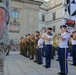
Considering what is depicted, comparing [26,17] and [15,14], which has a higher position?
[15,14]

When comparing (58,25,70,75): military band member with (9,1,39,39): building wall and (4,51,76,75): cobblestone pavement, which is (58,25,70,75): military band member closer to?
(4,51,76,75): cobblestone pavement

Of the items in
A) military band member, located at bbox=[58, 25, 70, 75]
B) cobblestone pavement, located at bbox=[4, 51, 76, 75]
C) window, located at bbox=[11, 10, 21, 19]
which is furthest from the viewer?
window, located at bbox=[11, 10, 21, 19]

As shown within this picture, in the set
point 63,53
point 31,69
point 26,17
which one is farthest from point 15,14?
point 63,53

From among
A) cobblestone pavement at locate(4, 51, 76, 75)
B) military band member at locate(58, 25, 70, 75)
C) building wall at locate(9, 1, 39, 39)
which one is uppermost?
building wall at locate(9, 1, 39, 39)

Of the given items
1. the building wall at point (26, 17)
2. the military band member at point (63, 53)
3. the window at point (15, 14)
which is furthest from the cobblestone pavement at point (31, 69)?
the window at point (15, 14)

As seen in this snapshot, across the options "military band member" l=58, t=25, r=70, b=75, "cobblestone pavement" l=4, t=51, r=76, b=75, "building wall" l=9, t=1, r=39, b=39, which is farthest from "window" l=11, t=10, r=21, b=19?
"military band member" l=58, t=25, r=70, b=75

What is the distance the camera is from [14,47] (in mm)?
26672

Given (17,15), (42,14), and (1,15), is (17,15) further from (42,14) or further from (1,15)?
(1,15)

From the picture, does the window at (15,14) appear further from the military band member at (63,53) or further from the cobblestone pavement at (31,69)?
the military band member at (63,53)

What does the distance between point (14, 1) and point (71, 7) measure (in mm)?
11376

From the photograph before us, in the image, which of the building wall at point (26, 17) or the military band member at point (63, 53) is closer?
the military band member at point (63, 53)

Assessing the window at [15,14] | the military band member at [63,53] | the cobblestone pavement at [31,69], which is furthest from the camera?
the window at [15,14]

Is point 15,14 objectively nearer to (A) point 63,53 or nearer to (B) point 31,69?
(B) point 31,69

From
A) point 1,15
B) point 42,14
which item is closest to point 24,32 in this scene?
point 42,14
